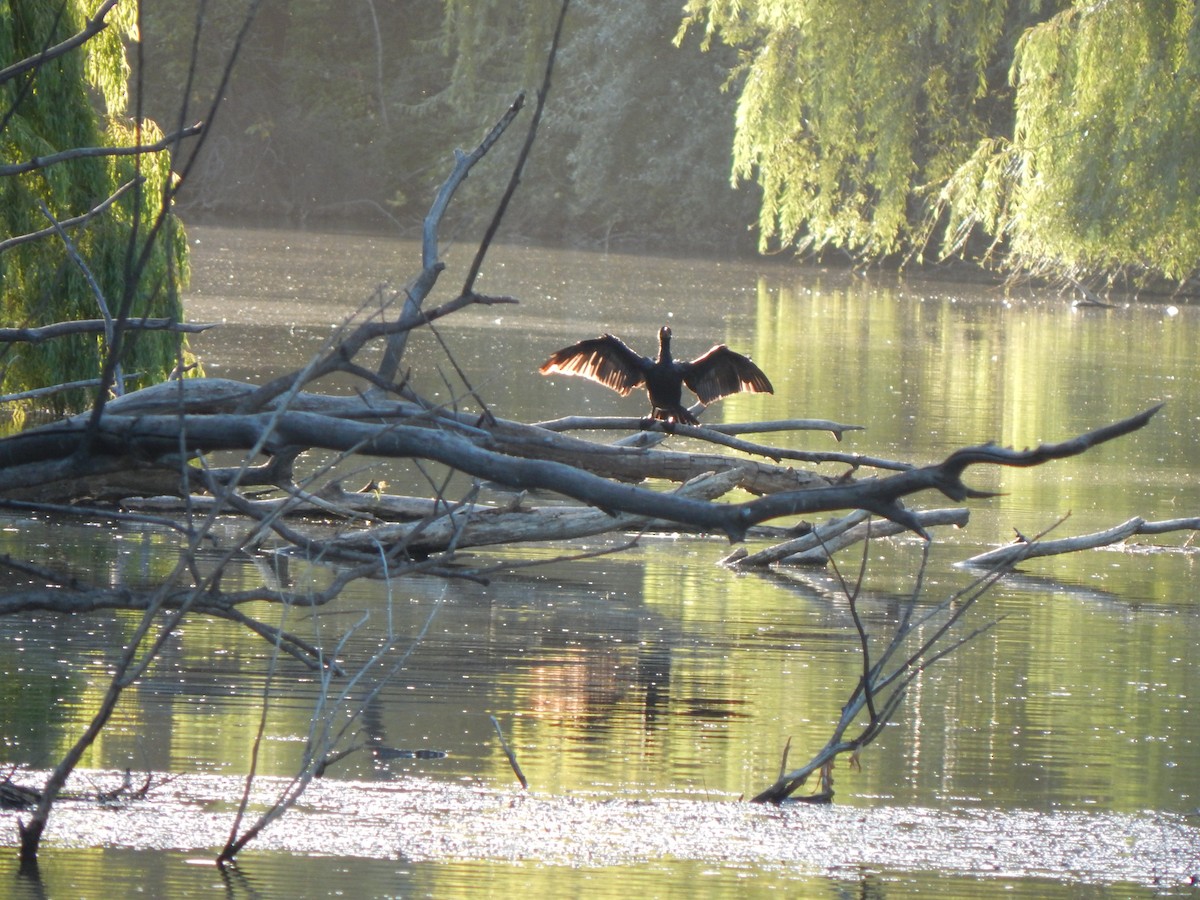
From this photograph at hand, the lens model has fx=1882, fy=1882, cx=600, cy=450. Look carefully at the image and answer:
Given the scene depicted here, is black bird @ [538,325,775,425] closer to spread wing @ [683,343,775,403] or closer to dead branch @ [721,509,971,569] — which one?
spread wing @ [683,343,775,403]

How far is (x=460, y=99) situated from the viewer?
109 feet

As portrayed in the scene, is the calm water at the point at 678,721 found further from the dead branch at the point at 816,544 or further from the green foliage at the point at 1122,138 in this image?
the green foliage at the point at 1122,138

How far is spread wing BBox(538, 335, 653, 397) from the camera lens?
6137mm

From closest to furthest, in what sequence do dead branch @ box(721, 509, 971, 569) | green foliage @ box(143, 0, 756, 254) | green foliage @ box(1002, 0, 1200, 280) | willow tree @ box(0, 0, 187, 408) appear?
dead branch @ box(721, 509, 971, 569)
willow tree @ box(0, 0, 187, 408)
green foliage @ box(1002, 0, 1200, 280)
green foliage @ box(143, 0, 756, 254)

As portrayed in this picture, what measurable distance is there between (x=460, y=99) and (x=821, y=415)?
892 inches

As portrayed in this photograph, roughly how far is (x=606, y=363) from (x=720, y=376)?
1.25 feet

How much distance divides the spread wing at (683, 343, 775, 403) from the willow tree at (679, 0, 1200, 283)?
4728mm

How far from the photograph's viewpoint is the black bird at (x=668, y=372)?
6.20m

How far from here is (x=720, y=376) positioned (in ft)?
20.5

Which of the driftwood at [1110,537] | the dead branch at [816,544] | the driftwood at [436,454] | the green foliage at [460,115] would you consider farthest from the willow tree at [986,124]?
the green foliage at [460,115]

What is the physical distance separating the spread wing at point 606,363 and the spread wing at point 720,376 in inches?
7.0

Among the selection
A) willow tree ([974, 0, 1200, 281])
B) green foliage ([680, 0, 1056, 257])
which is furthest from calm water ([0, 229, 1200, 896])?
green foliage ([680, 0, 1056, 257])

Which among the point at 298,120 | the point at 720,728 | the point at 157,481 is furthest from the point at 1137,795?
the point at 298,120

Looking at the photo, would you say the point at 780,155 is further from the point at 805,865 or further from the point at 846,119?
the point at 805,865
